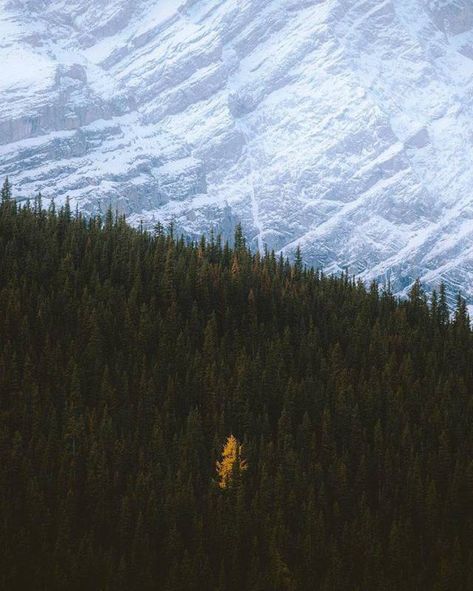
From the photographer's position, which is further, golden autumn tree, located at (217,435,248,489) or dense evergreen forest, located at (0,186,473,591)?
golden autumn tree, located at (217,435,248,489)

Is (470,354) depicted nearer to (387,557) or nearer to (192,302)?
(192,302)

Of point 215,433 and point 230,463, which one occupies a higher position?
point 215,433

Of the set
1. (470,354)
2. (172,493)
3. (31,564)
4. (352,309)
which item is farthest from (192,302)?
(31,564)

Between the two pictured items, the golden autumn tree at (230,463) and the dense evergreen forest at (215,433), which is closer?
the dense evergreen forest at (215,433)
